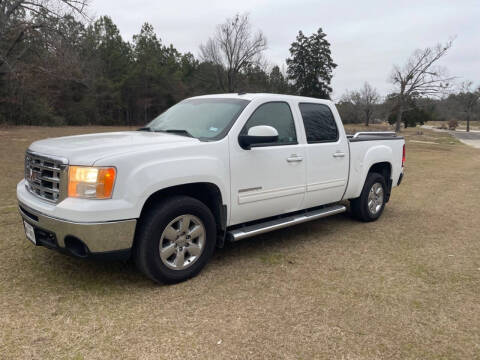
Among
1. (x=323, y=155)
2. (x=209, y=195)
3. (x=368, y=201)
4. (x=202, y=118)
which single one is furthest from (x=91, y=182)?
(x=368, y=201)

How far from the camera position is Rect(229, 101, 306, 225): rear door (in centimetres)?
399

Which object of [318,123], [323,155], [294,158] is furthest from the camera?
[318,123]

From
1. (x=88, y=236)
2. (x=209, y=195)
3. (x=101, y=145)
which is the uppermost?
(x=101, y=145)

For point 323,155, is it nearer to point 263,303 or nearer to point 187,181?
point 187,181

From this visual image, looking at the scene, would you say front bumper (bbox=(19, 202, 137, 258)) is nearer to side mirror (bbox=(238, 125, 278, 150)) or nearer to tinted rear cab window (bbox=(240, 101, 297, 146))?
side mirror (bbox=(238, 125, 278, 150))

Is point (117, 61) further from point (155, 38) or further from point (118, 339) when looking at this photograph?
point (118, 339)

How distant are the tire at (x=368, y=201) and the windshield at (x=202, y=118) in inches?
105

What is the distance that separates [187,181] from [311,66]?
62594 millimetres

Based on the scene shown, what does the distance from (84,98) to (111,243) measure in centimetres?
4726

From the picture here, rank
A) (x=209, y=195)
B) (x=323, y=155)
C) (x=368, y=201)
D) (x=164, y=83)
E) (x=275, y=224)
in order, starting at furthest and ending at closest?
(x=164, y=83)
(x=368, y=201)
(x=323, y=155)
(x=275, y=224)
(x=209, y=195)

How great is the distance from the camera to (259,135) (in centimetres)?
383

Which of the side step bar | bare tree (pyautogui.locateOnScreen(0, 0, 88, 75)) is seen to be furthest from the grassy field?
bare tree (pyautogui.locateOnScreen(0, 0, 88, 75))

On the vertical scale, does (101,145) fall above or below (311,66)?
below

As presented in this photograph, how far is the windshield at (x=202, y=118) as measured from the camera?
4062 mm
